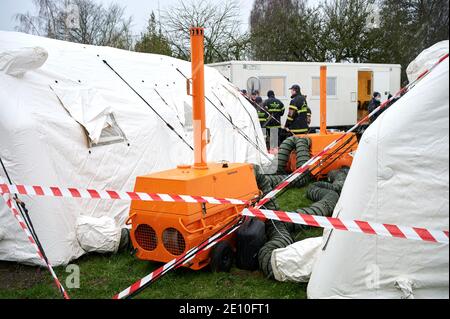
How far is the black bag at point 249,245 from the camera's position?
5176 millimetres

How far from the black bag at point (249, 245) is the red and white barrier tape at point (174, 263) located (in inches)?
12.8

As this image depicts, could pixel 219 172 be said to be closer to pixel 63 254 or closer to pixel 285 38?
pixel 63 254

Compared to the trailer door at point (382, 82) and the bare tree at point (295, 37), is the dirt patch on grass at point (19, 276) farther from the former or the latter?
the bare tree at point (295, 37)

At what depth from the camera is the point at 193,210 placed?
4.80 m

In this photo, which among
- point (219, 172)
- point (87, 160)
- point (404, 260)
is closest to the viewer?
point (404, 260)

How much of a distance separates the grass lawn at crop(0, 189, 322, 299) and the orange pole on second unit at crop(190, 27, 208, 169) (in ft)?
4.29

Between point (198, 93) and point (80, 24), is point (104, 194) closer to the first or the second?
point (198, 93)

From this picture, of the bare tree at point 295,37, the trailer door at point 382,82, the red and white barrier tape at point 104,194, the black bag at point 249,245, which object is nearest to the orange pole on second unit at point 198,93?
the black bag at point 249,245

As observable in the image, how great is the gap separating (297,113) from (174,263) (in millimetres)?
8231

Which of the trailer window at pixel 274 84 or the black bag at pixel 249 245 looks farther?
the trailer window at pixel 274 84

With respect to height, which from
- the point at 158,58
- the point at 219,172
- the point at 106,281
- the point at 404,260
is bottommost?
the point at 106,281

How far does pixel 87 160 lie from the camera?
20.7 feet
